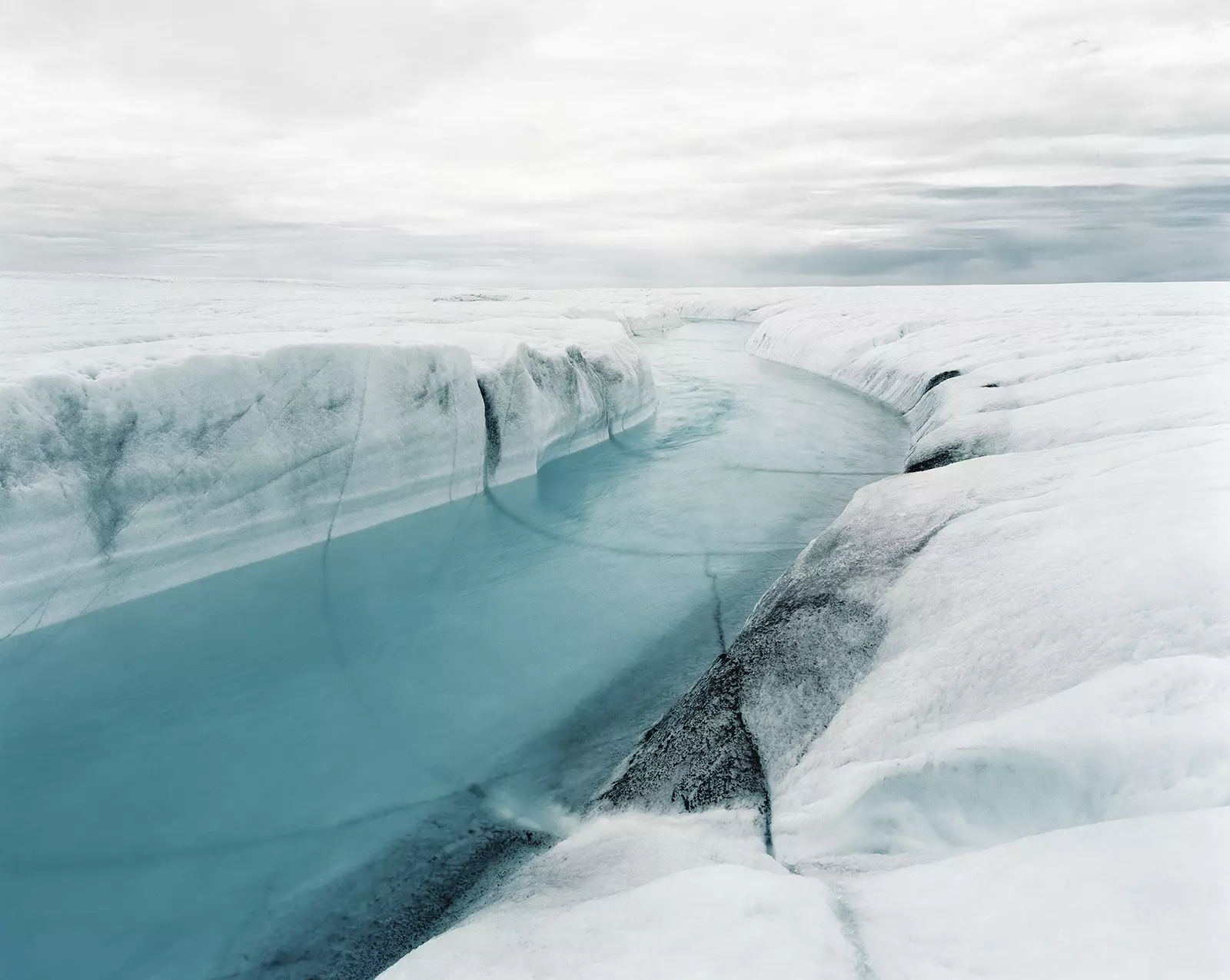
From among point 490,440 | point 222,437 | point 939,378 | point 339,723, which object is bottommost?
point 339,723

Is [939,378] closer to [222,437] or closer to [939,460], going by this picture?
[939,460]

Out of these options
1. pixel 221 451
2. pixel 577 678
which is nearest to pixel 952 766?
pixel 577 678

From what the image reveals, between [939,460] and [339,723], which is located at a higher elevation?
[939,460]

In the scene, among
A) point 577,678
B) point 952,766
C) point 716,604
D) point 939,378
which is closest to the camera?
point 952,766

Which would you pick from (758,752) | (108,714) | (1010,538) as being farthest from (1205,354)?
(108,714)

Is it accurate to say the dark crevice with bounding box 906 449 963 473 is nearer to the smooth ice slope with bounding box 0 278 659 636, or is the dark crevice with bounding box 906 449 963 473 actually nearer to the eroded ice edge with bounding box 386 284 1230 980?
the eroded ice edge with bounding box 386 284 1230 980

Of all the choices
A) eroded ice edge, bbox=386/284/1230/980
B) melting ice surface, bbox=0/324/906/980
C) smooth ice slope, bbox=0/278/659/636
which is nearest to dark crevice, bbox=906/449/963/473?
melting ice surface, bbox=0/324/906/980
